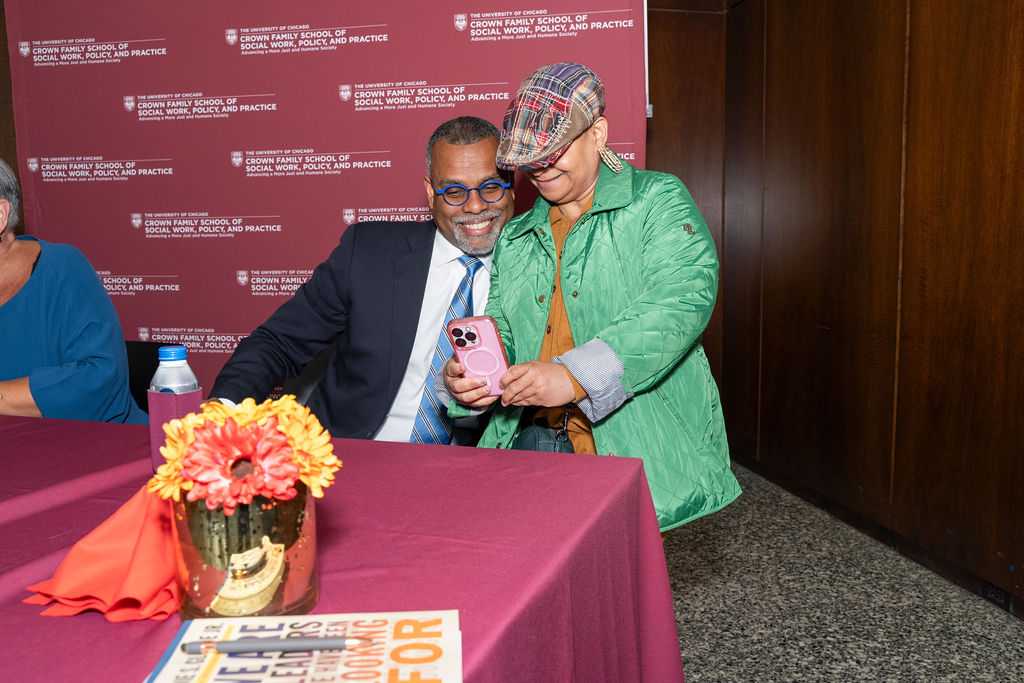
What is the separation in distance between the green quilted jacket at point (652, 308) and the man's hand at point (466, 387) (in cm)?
25

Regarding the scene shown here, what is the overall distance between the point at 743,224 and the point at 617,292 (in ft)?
9.70

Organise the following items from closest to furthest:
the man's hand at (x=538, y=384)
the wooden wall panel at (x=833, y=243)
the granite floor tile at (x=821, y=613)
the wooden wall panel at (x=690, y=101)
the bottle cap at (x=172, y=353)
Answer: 1. the bottle cap at (x=172, y=353)
2. the man's hand at (x=538, y=384)
3. the granite floor tile at (x=821, y=613)
4. the wooden wall panel at (x=833, y=243)
5. the wooden wall panel at (x=690, y=101)

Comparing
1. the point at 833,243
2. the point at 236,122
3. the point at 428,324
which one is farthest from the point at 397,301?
the point at 833,243

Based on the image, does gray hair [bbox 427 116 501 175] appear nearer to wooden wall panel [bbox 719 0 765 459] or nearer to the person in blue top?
the person in blue top

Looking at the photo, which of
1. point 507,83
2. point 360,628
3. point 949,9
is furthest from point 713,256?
point 949,9

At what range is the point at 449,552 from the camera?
1.00m

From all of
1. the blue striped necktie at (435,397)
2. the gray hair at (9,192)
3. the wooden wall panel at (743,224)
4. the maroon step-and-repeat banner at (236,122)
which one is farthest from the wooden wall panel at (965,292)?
the gray hair at (9,192)

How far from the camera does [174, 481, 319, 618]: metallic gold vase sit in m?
0.76

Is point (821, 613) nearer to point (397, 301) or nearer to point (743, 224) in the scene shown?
point (397, 301)

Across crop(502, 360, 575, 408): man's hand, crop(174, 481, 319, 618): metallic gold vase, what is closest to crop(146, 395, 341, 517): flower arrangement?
crop(174, 481, 319, 618): metallic gold vase

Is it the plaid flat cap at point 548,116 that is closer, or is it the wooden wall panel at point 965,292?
the plaid flat cap at point 548,116

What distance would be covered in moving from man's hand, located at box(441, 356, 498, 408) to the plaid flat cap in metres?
0.47

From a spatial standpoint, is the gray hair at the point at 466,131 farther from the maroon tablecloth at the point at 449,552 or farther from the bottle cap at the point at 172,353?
the bottle cap at the point at 172,353

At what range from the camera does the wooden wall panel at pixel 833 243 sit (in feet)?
10.4
